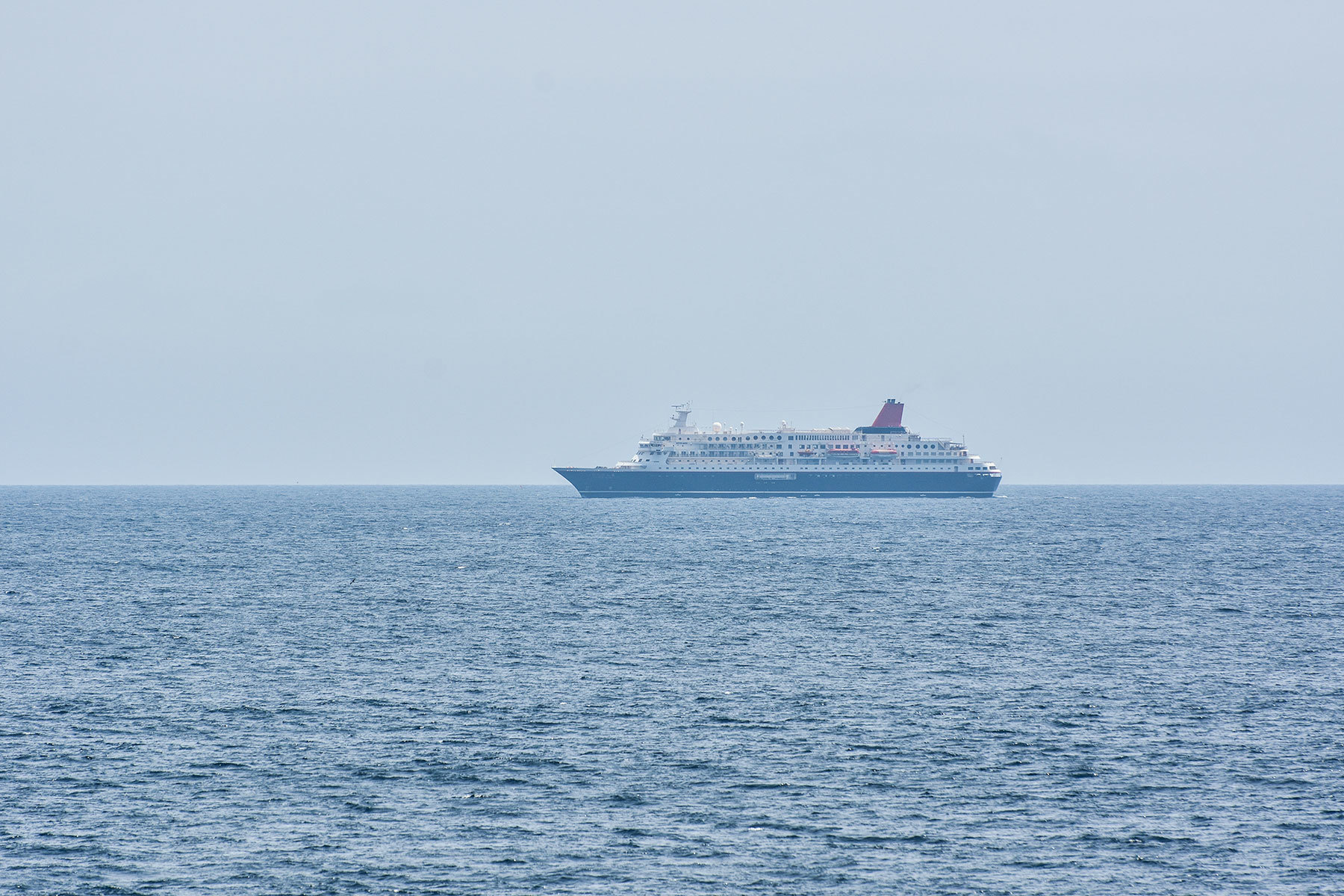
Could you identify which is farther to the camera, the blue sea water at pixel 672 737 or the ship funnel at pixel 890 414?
the ship funnel at pixel 890 414

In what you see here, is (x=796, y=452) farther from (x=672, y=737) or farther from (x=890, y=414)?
(x=672, y=737)

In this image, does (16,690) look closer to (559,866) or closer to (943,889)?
(559,866)

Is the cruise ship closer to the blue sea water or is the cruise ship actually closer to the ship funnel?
the ship funnel

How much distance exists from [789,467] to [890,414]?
66.6 ft

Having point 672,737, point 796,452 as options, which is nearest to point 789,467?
point 796,452

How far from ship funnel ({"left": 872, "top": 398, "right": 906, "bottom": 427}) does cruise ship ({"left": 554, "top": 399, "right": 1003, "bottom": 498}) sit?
698 cm

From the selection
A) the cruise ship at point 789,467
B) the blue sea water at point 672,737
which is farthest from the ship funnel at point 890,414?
the blue sea water at point 672,737

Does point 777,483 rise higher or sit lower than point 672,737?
higher

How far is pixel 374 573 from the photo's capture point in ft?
253

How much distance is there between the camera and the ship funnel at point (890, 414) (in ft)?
650

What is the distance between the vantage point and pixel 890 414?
198750mm

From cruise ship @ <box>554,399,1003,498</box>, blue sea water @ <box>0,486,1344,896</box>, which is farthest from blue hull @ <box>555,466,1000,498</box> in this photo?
blue sea water @ <box>0,486,1344,896</box>

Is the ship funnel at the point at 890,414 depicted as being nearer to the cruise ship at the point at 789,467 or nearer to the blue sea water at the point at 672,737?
the cruise ship at the point at 789,467

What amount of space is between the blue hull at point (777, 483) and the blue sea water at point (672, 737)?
384 ft
